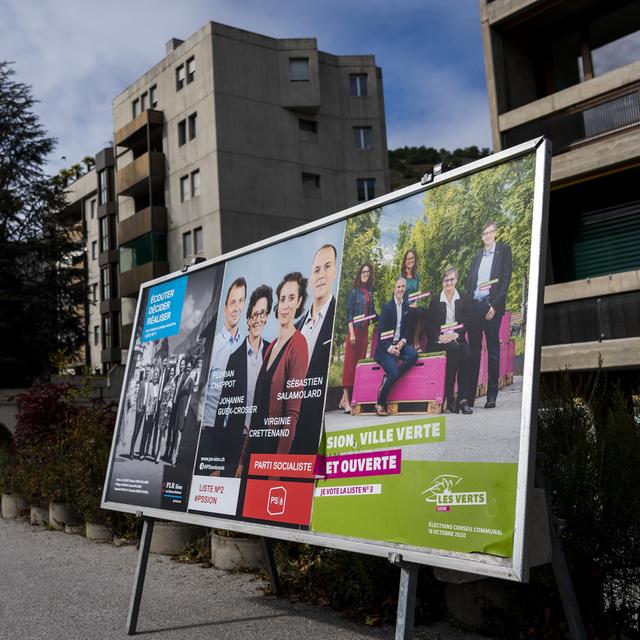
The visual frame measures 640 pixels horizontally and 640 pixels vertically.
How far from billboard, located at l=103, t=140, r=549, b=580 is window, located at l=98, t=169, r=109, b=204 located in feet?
168

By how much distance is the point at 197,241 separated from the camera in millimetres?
40938

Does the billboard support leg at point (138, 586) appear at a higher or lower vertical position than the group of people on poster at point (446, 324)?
lower

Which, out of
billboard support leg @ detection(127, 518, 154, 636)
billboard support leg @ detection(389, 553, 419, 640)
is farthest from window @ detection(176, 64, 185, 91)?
billboard support leg @ detection(389, 553, 419, 640)

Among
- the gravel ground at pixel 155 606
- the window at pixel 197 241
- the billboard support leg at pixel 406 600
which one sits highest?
the window at pixel 197 241

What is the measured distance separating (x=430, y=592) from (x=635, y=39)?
51.7 ft

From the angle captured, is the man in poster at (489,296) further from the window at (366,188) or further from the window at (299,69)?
the window at (299,69)

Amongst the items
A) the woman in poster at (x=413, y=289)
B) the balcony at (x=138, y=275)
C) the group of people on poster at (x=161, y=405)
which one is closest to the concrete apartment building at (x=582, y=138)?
the group of people on poster at (x=161, y=405)

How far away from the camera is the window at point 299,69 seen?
137 ft

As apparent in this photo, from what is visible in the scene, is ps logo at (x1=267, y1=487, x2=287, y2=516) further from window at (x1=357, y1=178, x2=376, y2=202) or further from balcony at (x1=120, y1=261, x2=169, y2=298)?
window at (x1=357, y1=178, x2=376, y2=202)

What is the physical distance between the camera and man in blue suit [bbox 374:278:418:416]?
12.8 ft

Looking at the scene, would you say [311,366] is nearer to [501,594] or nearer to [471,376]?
[471,376]

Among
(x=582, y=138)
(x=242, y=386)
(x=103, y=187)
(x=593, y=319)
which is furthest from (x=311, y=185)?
(x=242, y=386)

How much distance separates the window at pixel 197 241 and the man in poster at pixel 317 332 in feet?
118

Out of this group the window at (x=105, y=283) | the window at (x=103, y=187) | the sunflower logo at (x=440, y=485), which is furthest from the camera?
the window at (x=105, y=283)
